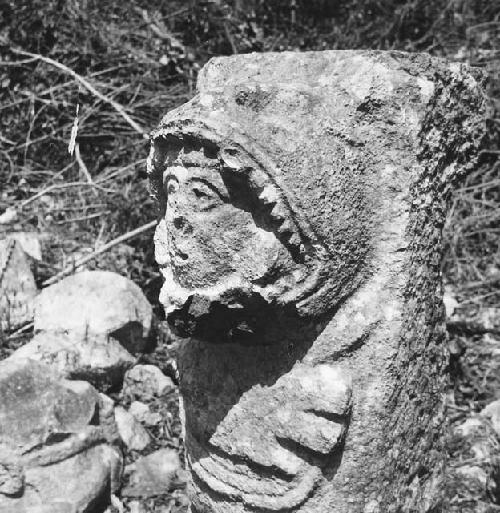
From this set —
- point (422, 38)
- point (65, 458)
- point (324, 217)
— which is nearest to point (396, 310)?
point (324, 217)

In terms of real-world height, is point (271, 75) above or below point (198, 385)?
above

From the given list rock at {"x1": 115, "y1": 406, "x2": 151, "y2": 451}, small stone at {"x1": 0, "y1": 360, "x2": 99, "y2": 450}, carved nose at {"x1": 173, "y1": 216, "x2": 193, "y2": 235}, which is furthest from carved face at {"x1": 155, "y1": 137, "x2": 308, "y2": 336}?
rock at {"x1": 115, "y1": 406, "x2": 151, "y2": 451}

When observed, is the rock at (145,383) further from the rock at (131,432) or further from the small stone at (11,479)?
the small stone at (11,479)

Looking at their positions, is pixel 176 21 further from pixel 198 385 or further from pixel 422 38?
pixel 198 385

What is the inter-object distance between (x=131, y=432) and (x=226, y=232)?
140 cm

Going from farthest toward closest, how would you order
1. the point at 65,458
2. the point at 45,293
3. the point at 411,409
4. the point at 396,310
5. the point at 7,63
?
the point at 7,63, the point at 45,293, the point at 65,458, the point at 411,409, the point at 396,310

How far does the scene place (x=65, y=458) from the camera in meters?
2.37

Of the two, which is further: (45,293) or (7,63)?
(7,63)

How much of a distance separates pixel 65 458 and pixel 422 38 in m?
2.65

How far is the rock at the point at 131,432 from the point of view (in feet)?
8.76

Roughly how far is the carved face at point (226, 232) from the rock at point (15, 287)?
170 centimetres

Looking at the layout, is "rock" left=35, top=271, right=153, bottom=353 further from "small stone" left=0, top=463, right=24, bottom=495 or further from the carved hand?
the carved hand

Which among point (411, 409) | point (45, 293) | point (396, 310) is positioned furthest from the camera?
point (45, 293)

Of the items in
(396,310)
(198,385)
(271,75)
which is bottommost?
(198,385)
